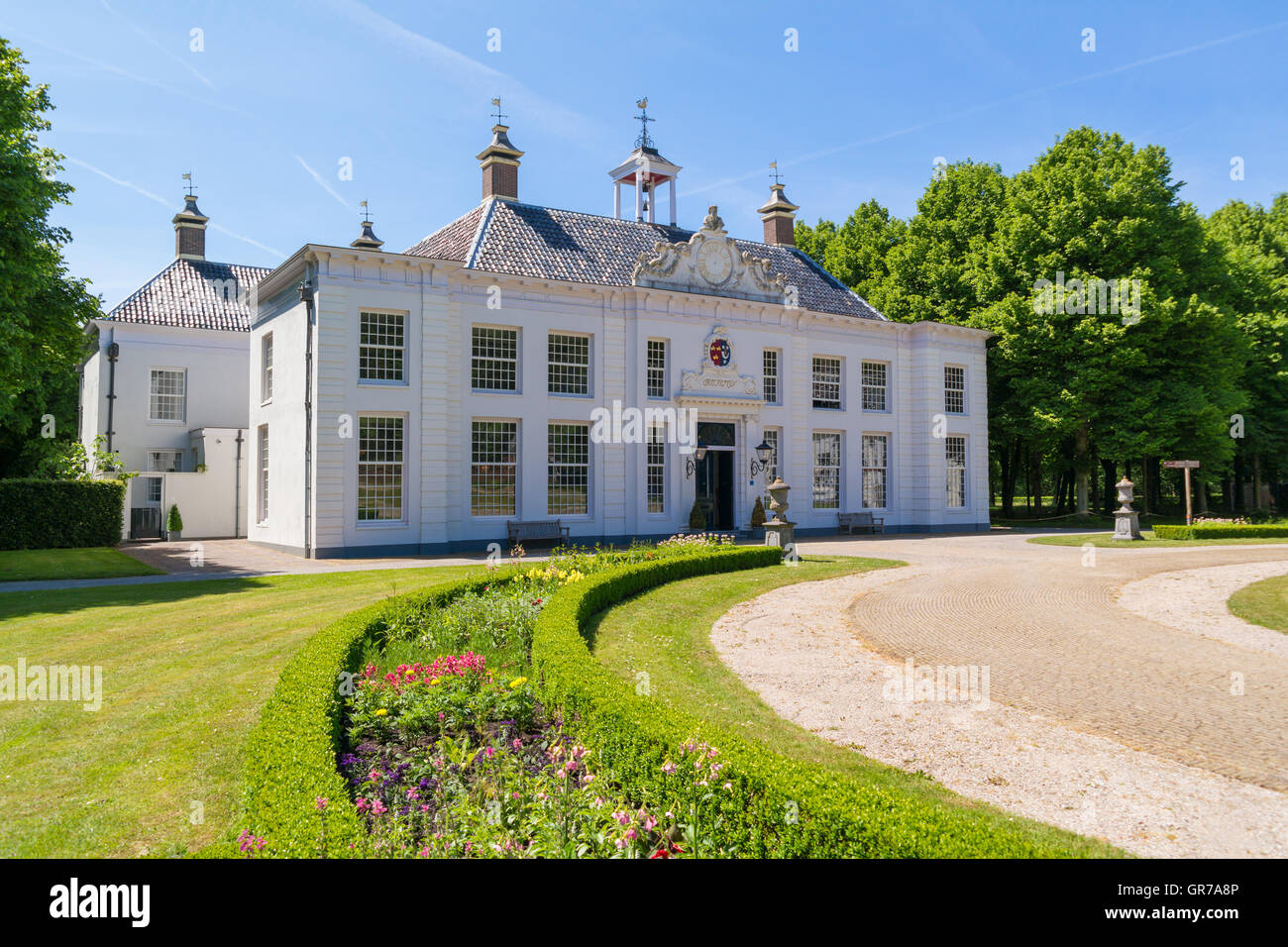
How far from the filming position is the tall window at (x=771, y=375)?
31.4 meters

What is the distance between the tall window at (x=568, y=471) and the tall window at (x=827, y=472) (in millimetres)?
10435

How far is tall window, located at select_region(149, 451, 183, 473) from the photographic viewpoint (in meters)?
33.1

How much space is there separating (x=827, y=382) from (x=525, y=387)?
1354 centimetres

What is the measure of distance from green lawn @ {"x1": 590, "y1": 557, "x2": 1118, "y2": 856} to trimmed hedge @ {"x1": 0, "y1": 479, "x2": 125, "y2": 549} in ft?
62.8

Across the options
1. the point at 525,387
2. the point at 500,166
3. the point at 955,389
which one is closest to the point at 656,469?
the point at 525,387

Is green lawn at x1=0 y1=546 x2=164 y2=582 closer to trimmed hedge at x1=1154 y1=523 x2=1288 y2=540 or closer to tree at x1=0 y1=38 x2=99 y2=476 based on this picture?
tree at x1=0 y1=38 x2=99 y2=476

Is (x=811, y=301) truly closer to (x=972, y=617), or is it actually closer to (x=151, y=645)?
(x=972, y=617)

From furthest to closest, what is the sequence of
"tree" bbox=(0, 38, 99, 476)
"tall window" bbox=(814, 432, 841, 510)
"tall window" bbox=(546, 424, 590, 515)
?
"tall window" bbox=(814, 432, 841, 510)
"tall window" bbox=(546, 424, 590, 515)
"tree" bbox=(0, 38, 99, 476)

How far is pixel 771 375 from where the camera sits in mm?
31484

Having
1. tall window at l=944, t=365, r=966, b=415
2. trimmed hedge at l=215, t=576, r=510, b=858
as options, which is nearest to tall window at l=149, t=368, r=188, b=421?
trimmed hedge at l=215, t=576, r=510, b=858

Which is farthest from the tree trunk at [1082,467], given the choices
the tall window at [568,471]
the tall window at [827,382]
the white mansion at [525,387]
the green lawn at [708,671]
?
the green lawn at [708,671]

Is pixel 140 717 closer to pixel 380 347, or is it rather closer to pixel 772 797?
pixel 772 797

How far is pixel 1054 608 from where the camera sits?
13.4m

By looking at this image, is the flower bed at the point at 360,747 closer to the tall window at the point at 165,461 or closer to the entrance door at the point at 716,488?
the entrance door at the point at 716,488
